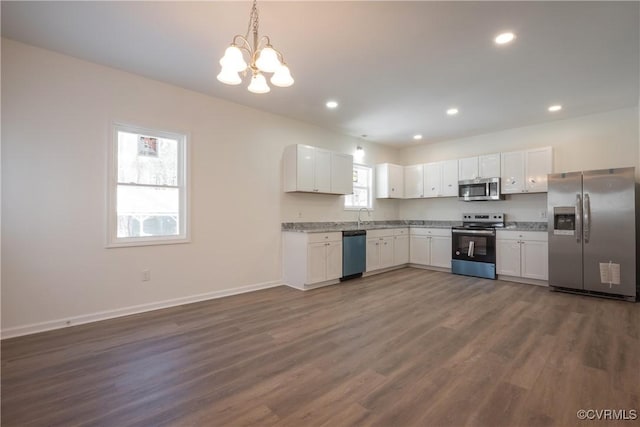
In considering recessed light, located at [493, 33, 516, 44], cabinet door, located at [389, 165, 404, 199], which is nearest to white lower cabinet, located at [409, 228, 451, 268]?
cabinet door, located at [389, 165, 404, 199]

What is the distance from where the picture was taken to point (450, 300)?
403cm

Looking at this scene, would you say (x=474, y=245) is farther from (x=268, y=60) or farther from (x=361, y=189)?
(x=268, y=60)

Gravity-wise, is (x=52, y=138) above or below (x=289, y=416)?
above

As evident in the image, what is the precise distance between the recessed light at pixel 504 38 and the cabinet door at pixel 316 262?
330cm

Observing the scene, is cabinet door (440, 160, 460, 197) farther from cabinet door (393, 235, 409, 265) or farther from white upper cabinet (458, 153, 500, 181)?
cabinet door (393, 235, 409, 265)

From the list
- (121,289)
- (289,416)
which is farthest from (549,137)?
(121,289)

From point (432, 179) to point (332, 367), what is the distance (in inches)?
203

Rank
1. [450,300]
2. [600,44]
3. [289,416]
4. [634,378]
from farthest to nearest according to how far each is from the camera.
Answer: [450,300]
[600,44]
[634,378]
[289,416]

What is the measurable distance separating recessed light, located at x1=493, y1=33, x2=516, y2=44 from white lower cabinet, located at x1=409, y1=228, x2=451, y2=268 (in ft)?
12.4

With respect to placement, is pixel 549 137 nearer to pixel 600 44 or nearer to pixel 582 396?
pixel 600 44

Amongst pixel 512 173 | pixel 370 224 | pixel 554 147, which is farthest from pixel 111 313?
pixel 554 147

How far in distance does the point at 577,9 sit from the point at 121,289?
5.10m

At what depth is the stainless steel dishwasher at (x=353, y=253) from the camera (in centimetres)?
512

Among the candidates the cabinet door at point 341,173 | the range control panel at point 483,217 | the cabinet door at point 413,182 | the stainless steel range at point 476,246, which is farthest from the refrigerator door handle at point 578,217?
the cabinet door at point 341,173
